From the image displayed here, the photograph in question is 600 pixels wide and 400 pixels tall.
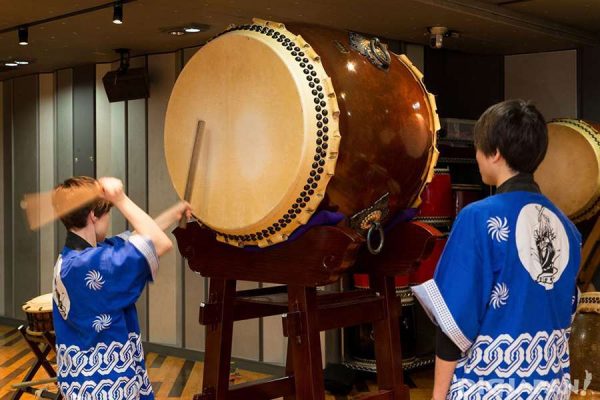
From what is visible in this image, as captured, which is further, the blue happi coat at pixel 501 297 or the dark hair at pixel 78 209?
the dark hair at pixel 78 209

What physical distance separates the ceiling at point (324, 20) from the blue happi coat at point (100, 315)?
6.79ft

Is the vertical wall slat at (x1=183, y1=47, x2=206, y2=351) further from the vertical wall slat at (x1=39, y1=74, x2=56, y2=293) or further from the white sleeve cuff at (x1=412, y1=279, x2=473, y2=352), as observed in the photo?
the white sleeve cuff at (x1=412, y1=279, x2=473, y2=352)

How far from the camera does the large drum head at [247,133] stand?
2184mm

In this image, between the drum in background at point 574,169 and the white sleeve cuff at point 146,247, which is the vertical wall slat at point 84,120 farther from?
the white sleeve cuff at point 146,247

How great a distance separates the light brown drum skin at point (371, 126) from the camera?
7.40 ft

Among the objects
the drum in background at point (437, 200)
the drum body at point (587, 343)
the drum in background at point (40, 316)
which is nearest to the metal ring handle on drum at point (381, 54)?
the drum body at point (587, 343)

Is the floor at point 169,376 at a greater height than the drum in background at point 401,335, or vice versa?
the drum in background at point 401,335

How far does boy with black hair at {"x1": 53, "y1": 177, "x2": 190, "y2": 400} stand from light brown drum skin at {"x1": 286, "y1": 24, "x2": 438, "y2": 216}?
537 millimetres

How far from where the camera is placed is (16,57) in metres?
5.84

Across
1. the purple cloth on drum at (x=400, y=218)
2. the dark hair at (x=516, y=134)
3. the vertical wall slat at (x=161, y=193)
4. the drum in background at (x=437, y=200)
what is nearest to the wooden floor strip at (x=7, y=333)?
the vertical wall slat at (x=161, y=193)

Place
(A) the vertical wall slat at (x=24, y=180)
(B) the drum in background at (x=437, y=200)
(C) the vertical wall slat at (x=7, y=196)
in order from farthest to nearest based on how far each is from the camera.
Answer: (C) the vertical wall slat at (x=7, y=196), (A) the vertical wall slat at (x=24, y=180), (B) the drum in background at (x=437, y=200)

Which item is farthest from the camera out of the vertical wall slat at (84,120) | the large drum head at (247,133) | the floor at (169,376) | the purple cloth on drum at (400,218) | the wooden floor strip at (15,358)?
the vertical wall slat at (84,120)

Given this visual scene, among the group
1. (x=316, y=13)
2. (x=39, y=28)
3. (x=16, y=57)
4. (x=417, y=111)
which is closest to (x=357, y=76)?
(x=417, y=111)

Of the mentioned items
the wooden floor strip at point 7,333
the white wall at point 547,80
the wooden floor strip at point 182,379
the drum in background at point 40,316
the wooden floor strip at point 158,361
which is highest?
the white wall at point 547,80
